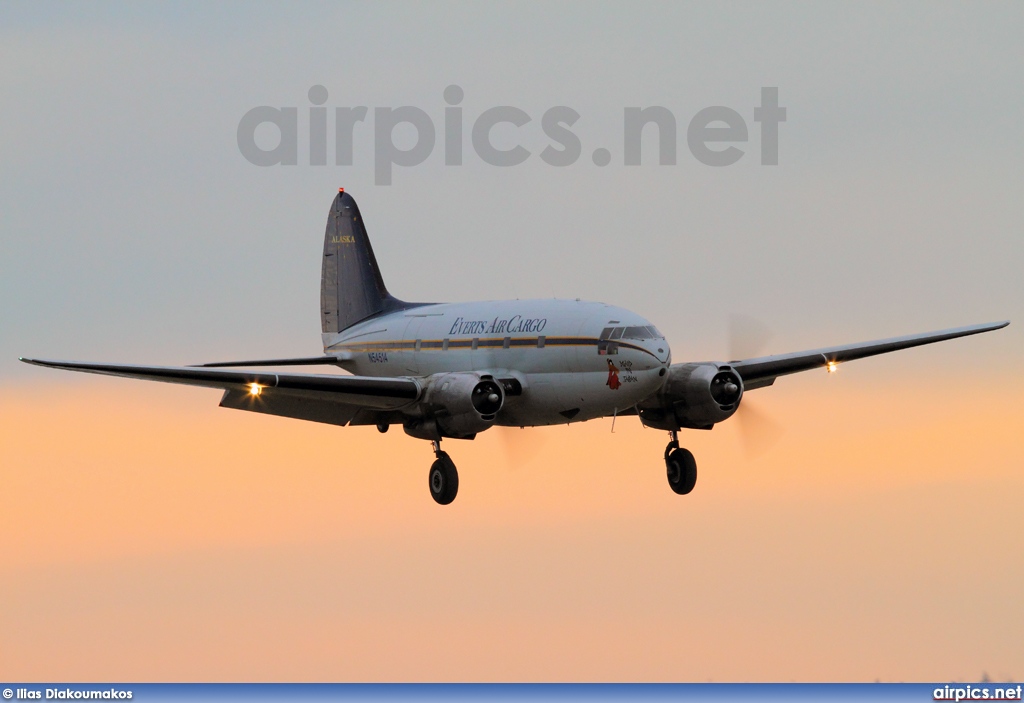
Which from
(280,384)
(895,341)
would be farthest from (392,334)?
(895,341)

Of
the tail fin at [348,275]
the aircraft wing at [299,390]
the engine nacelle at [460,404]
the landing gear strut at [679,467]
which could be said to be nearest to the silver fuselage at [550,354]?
the engine nacelle at [460,404]

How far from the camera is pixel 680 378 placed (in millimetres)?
42281

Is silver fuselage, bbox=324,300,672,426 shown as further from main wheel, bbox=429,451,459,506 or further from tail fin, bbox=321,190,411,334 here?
tail fin, bbox=321,190,411,334

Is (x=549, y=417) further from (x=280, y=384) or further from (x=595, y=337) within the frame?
(x=280, y=384)

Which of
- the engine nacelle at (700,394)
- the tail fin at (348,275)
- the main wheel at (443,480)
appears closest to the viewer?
the engine nacelle at (700,394)

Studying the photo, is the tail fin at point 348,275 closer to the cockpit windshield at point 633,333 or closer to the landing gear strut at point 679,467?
the landing gear strut at point 679,467

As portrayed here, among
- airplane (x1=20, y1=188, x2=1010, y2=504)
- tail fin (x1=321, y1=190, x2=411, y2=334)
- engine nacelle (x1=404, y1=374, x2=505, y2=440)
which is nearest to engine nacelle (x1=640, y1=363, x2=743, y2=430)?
airplane (x1=20, y1=188, x2=1010, y2=504)

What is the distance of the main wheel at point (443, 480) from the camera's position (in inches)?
1709

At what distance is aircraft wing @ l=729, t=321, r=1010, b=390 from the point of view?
143ft

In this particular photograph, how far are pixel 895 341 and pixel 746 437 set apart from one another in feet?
17.6

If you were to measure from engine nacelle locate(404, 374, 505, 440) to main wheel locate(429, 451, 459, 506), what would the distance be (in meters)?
0.81

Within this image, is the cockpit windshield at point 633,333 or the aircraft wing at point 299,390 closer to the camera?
the aircraft wing at point 299,390

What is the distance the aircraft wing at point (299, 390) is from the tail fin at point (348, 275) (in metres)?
8.25

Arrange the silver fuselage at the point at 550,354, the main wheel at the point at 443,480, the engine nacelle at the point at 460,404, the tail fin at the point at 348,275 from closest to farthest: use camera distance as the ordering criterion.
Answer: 1. the silver fuselage at the point at 550,354
2. the engine nacelle at the point at 460,404
3. the main wheel at the point at 443,480
4. the tail fin at the point at 348,275
